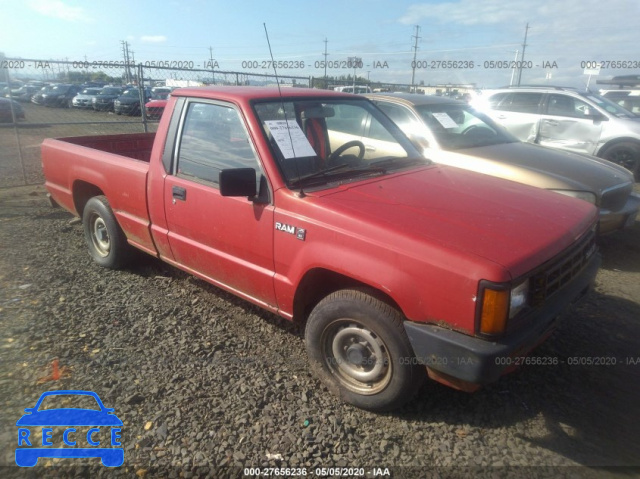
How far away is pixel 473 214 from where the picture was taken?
2650 millimetres

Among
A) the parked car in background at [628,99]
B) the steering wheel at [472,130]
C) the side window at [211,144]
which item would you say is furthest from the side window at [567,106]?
the side window at [211,144]

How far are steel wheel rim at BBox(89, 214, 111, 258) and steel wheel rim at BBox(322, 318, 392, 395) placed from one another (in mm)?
2957

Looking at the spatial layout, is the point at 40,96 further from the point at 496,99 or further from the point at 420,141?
the point at 420,141

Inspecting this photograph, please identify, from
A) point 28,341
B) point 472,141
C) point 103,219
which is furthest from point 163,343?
point 472,141

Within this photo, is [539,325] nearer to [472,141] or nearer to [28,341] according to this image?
[28,341]

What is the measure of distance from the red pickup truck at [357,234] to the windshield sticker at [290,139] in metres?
0.01

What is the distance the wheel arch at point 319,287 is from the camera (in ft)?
8.55

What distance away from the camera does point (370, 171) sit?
127 inches

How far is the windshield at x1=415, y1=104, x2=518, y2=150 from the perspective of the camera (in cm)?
557

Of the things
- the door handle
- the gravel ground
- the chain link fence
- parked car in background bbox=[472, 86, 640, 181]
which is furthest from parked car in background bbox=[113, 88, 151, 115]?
the door handle

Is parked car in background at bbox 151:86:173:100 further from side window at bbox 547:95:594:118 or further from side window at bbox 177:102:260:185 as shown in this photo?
side window at bbox 177:102:260:185

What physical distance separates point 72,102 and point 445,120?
2534 centimetres

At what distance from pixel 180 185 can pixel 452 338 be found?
2284 mm

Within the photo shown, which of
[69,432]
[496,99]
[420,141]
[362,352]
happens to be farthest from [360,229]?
[496,99]
